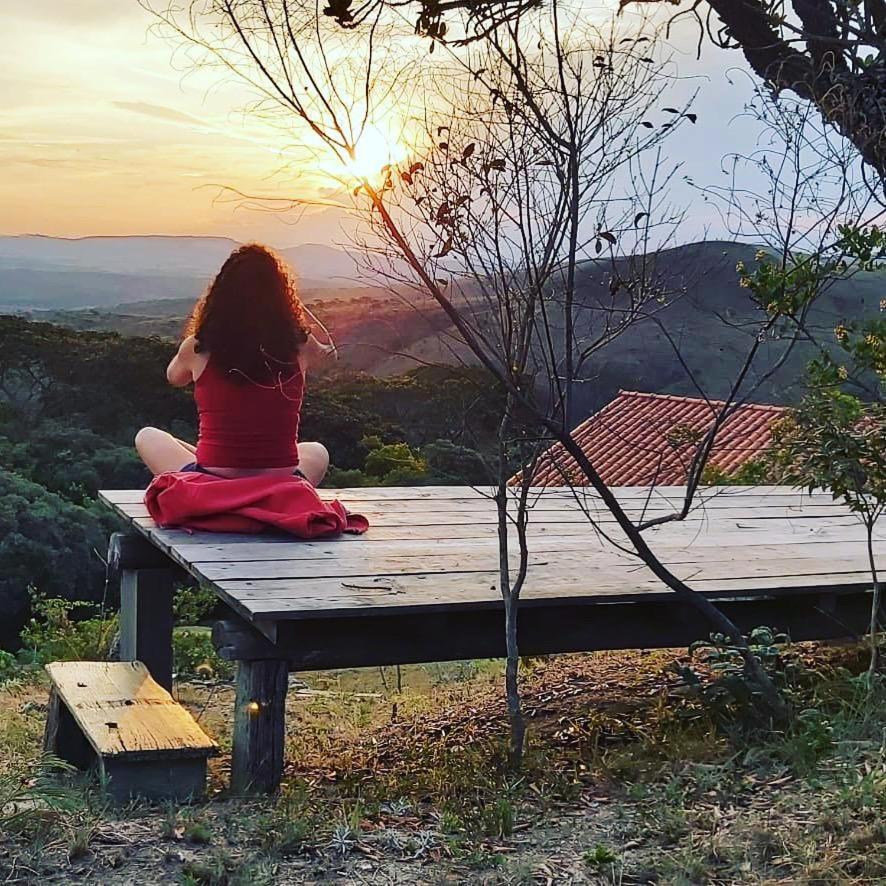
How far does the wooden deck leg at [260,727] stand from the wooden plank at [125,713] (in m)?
0.17

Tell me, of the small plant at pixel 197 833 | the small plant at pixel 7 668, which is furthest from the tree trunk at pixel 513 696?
the small plant at pixel 7 668

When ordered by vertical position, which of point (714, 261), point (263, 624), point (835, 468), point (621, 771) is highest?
point (714, 261)

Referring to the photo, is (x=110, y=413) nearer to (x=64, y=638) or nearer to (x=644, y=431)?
(x=64, y=638)

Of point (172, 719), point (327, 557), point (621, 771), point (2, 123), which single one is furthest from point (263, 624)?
point (2, 123)

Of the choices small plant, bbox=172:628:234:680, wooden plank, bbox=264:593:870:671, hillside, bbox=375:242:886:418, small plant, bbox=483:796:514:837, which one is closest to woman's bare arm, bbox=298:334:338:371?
hillside, bbox=375:242:886:418

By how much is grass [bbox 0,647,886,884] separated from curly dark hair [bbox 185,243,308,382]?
138cm

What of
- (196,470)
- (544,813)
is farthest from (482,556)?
(544,813)

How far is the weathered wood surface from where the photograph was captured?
3.33 metres

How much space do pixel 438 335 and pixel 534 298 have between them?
403 mm

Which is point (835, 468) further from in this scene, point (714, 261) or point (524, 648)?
point (524, 648)

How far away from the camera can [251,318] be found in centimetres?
423

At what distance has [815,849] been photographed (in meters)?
2.20

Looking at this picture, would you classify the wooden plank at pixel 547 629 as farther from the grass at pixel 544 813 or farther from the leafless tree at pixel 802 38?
the leafless tree at pixel 802 38

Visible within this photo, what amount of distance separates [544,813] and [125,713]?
1.15 meters
